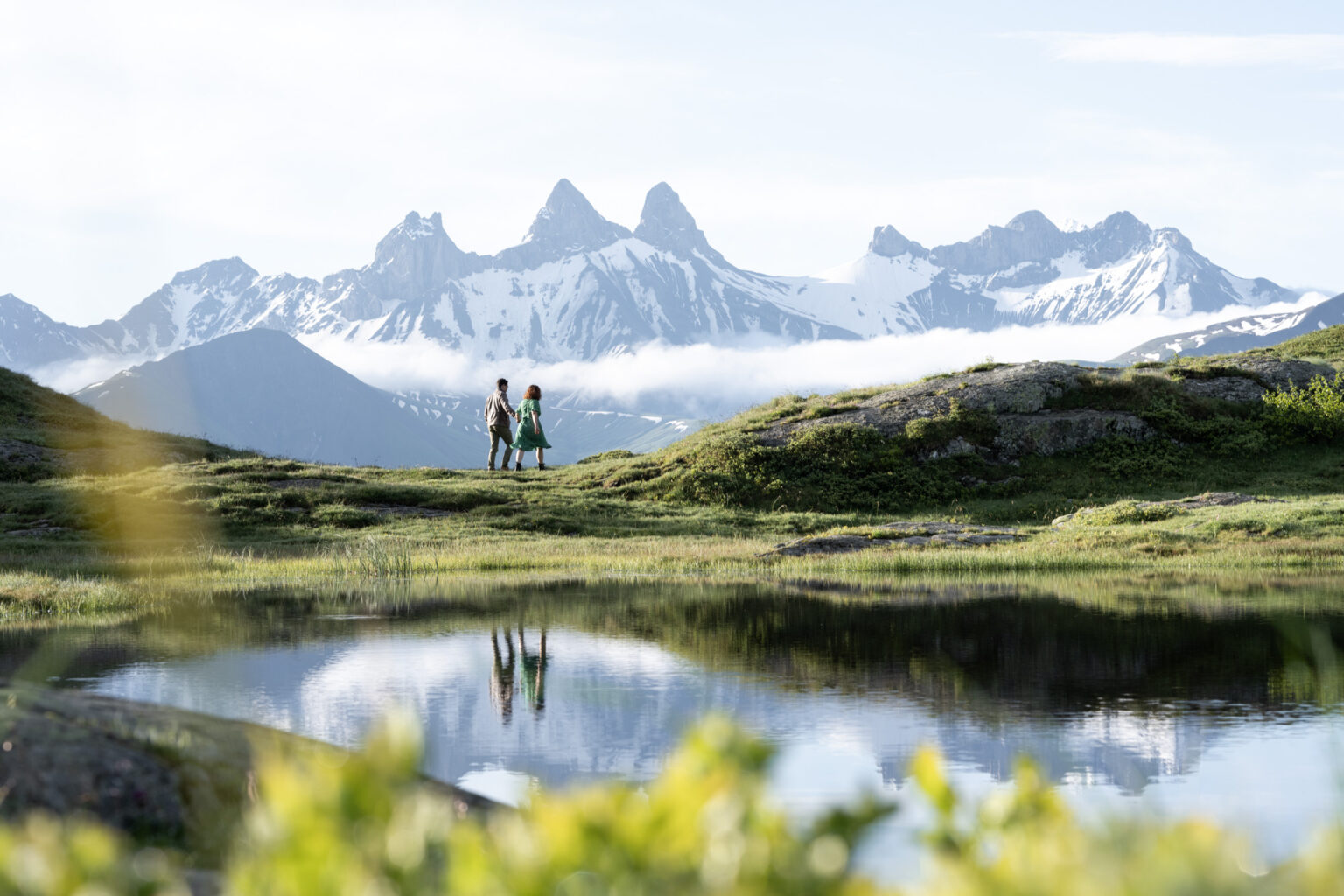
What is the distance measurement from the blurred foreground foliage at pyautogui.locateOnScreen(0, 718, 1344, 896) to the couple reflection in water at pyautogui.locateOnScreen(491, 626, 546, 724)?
10.1m

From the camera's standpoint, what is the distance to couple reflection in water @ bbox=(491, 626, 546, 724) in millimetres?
13141

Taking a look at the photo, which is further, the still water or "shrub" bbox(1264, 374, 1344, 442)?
"shrub" bbox(1264, 374, 1344, 442)

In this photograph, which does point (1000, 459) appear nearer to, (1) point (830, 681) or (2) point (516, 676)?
(1) point (830, 681)

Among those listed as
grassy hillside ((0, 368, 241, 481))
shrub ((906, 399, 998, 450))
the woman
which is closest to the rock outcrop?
shrub ((906, 399, 998, 450))

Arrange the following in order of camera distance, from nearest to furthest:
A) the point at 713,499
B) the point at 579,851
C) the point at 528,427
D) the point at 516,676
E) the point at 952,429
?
the point at 579,851 → the point at 516,676 → the point at 713,499 → the point at 952,429 → the point at 528,427

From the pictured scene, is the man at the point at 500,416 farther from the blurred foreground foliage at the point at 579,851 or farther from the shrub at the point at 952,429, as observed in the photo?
the blurred foreground foliage at the point at 579,851

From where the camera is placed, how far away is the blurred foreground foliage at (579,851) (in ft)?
6.95

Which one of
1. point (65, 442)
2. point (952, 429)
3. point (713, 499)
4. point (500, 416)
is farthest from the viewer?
point (500, 416)

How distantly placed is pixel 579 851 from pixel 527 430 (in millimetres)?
46932

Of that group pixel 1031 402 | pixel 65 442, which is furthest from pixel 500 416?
pixel 1031 402

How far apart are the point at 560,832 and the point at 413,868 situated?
13.0 inches

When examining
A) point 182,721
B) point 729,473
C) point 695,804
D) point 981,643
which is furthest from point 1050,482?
point 695,804

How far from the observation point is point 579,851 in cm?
224

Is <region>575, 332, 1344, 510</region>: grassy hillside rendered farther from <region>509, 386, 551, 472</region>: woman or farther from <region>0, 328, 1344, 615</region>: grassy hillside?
<region>509, 386, 551, 472</region>: woman
